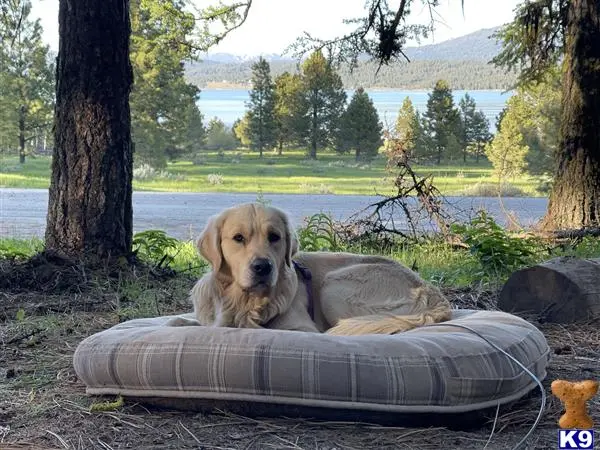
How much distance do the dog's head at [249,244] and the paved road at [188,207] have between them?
8.74 m

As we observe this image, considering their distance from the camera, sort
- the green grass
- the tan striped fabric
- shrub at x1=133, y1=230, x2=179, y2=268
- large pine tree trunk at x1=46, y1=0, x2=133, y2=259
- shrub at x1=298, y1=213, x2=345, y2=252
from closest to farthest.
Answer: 1. the tan striped fabric
2. large pine tree trunk at x1=46, y1=0, x2=133, y2=259
3. the green grass
4. shrub at x1=133, y1=230, x2=179, y2=268
5. shrub at x1=298, y1=213, x2=345, y2=252

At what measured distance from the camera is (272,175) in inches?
1233

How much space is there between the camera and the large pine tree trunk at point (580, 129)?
35.2ft

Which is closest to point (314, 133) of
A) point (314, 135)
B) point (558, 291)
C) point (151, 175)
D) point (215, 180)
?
point (314, 135)

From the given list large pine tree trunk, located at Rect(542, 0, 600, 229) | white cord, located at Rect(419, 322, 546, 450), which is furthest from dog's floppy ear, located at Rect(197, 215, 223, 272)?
large pine tree trunk, located at Rect(542, 0, 600, 229)

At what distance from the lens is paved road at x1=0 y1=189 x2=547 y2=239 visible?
15.4m

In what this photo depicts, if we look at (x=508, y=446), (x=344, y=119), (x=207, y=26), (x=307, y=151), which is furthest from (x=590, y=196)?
(x=307, y=151)

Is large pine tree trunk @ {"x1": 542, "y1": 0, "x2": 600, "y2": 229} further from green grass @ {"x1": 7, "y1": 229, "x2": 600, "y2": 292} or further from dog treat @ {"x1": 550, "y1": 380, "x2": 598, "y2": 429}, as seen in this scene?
dog treat @ {"x1": 550, "y1": 380, "x2": 598, "y2": 429}

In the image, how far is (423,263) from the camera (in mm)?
9117

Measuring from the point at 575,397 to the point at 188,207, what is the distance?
16241mm

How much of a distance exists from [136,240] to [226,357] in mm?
5302

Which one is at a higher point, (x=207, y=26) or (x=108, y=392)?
(x=207, y=26)

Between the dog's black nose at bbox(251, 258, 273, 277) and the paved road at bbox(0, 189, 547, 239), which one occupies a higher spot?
the dog's black nose at bbox(251, 258, 273, 277)

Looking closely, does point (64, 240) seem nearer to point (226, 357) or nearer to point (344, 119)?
point (226, 357)
